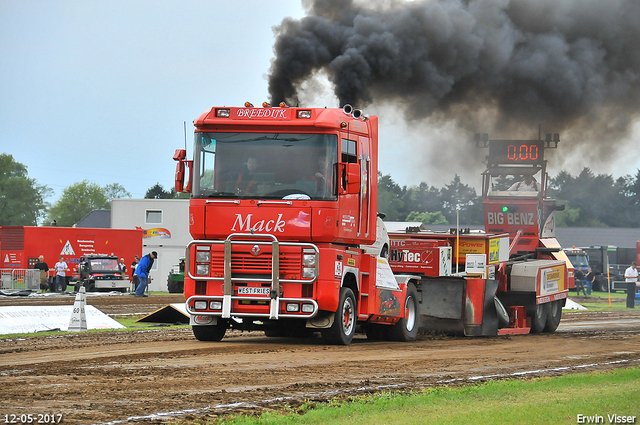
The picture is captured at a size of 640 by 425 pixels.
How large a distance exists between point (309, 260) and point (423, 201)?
118m

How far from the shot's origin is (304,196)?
1198 centimetres

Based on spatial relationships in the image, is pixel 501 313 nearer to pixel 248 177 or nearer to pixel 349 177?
pixel 349 177

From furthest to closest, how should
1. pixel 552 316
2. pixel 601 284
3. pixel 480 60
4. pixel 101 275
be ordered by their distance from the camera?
pixel 601 284 < pixel 101 275 < pixel 480 60 < pixel 552 316

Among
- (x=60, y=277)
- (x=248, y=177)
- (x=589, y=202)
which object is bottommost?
(x=60, y=277)

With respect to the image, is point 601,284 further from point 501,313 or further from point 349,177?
point 349,177

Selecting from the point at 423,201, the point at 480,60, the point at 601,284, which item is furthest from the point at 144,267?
the point at 423,201

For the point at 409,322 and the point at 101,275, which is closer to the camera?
the point at 409,322

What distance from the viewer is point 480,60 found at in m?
19.1

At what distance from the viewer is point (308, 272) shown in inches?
470

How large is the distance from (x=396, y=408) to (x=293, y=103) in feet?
35.2

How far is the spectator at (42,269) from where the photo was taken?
37812mm

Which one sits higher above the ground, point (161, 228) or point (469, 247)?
point (161, 228)

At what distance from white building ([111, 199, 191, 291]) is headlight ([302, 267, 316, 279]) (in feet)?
117

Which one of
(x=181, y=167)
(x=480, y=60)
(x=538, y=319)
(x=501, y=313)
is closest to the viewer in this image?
(x=181, y=167)
